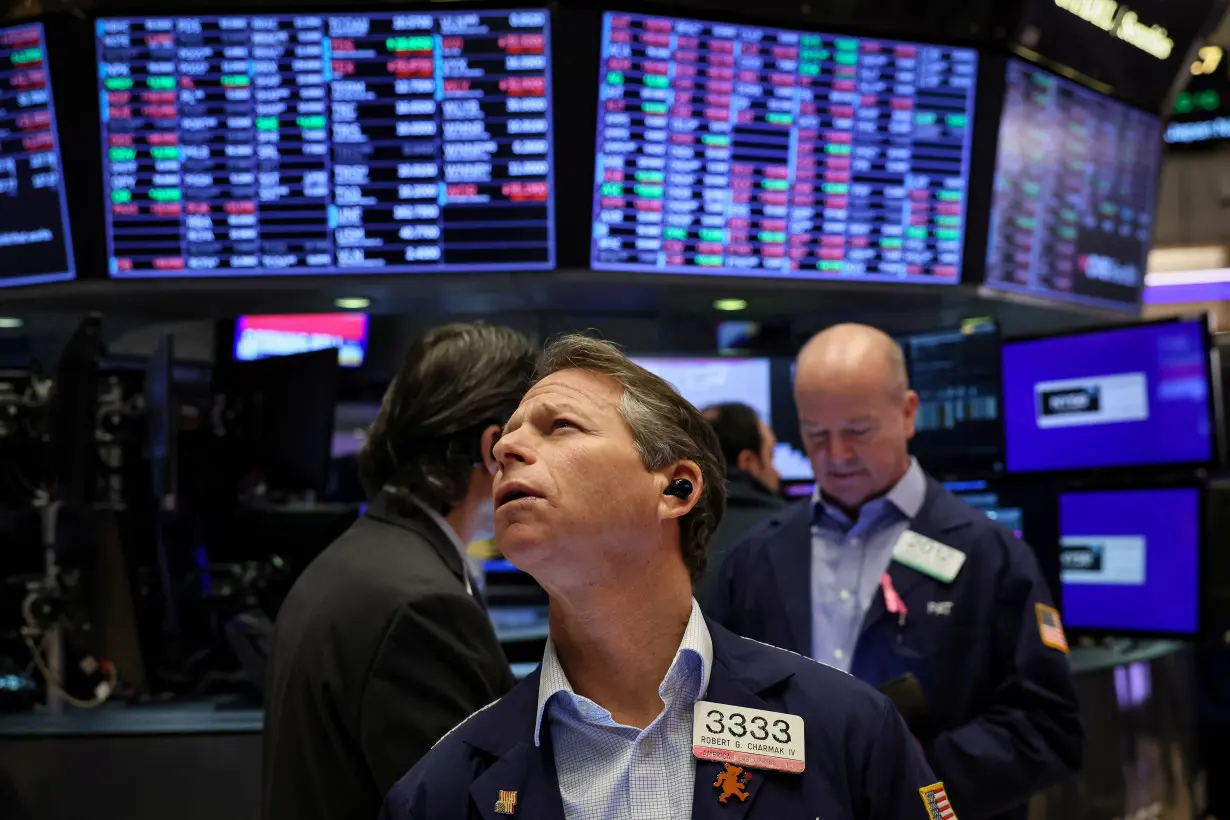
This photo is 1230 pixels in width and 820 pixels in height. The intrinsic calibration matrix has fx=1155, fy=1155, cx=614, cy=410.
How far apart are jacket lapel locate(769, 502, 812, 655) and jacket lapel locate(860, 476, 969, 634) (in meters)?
0.13

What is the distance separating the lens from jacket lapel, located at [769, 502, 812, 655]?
2.36 meters

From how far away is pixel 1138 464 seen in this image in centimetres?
371

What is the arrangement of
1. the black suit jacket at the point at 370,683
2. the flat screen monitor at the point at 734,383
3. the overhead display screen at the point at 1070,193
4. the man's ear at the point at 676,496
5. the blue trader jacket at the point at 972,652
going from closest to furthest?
the man's ear at the point at 676,496 → the black suit jacket at the point at 370,683 → the blue trader jacket at the point at 972,652 → the flat screen monitor at the point at 734,383 → the overhead display screen at the point at 1070,193

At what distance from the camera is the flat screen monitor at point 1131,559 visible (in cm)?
358

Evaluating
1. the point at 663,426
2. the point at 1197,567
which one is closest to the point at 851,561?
the point at 663,426

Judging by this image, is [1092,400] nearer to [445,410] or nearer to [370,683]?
[445,410]

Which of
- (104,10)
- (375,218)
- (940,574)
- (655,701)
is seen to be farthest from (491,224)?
(655,701)

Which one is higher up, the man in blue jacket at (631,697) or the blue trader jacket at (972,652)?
the man in blue jacket at (631,697)

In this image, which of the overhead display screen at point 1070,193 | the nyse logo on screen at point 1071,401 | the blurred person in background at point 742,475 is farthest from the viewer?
the overhead display screen at point 1070,193

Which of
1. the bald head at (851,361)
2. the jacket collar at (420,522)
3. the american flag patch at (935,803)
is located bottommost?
the american flag patch at (935,803)

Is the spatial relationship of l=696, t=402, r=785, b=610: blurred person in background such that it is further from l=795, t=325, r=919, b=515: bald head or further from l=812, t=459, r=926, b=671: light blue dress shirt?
l=795, t=325, r=919, b=515: bald head

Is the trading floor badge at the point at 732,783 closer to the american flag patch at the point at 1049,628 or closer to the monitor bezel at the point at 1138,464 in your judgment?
the american flag patch at the point at 1049,628

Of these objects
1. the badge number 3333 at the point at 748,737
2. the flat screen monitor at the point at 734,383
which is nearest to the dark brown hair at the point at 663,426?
the badge number 3333 at the point at 748,737

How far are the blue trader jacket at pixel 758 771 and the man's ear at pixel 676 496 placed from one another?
0.18 meters
